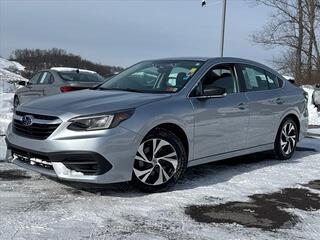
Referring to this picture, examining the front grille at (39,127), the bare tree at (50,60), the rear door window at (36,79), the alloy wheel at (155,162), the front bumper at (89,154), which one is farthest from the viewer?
the bare tree at (50,60)

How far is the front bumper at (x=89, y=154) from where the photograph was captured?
480 cm

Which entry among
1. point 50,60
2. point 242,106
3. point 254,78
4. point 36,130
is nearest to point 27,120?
point 36,130

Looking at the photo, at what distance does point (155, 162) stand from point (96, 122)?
31.9 inches

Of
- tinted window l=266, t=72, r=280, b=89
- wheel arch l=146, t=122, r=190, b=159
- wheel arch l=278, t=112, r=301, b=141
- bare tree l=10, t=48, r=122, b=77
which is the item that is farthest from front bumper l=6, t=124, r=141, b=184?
bare tree l=10, t=48, r=122, b=77

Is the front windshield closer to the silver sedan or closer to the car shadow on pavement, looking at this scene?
the silver sedan

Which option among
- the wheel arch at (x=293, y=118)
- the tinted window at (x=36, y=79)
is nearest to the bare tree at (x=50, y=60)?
the tinted window at (x=36, y=79)

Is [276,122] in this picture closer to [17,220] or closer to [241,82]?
[241,82]

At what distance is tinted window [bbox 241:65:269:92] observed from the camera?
681cm

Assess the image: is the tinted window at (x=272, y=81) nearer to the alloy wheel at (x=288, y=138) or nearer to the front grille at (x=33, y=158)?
the alloy wheel at (x=288, y=138)

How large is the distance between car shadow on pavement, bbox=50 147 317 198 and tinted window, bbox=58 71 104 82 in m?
6.20

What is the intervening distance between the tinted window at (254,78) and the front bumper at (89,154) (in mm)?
2375

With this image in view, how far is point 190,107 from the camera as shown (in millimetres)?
5645

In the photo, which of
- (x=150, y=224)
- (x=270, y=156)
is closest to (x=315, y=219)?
(x=150, y=224)

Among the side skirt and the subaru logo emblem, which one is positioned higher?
the subaru logo emblem
